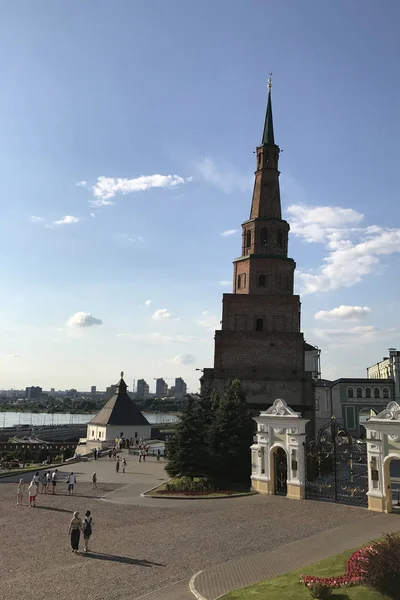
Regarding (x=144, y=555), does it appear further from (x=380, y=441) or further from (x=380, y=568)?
(x=380, y=441)

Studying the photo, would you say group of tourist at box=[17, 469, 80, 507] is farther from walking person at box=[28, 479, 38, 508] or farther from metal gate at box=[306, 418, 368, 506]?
metal gate at box=[306, 418, 368, 506]

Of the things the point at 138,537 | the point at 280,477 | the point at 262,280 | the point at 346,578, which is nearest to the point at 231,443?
the point at 280,477

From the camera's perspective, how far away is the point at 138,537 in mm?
15961

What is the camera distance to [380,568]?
377 inches

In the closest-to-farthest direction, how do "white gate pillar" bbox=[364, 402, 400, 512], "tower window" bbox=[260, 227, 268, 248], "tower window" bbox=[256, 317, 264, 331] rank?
"white gate pillar" bbox=[364, 402, 400, 512]
"tower window" bbox=[256, 317, 264, 331]
"tower window" bbox=[260, 227, 268, 248]

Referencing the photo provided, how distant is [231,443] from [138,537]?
10.8 meters

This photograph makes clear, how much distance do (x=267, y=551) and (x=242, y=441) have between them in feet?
39.7

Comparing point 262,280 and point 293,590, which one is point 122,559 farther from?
point 262,280

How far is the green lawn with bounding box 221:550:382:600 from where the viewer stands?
32.4 feet

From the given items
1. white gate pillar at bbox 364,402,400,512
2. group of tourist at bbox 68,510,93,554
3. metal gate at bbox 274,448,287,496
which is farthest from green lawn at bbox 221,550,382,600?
metal gate at bbox 274,448,287,496

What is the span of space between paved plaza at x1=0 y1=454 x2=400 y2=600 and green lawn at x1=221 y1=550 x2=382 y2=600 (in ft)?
4.79

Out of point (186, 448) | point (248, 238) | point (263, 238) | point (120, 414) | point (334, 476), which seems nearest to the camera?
point (334, 476)

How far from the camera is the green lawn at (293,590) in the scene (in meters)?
9.88

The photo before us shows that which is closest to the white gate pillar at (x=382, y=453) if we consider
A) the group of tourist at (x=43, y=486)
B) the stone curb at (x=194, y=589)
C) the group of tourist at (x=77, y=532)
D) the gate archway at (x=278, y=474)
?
the gate archway at (x=278, y=474)
